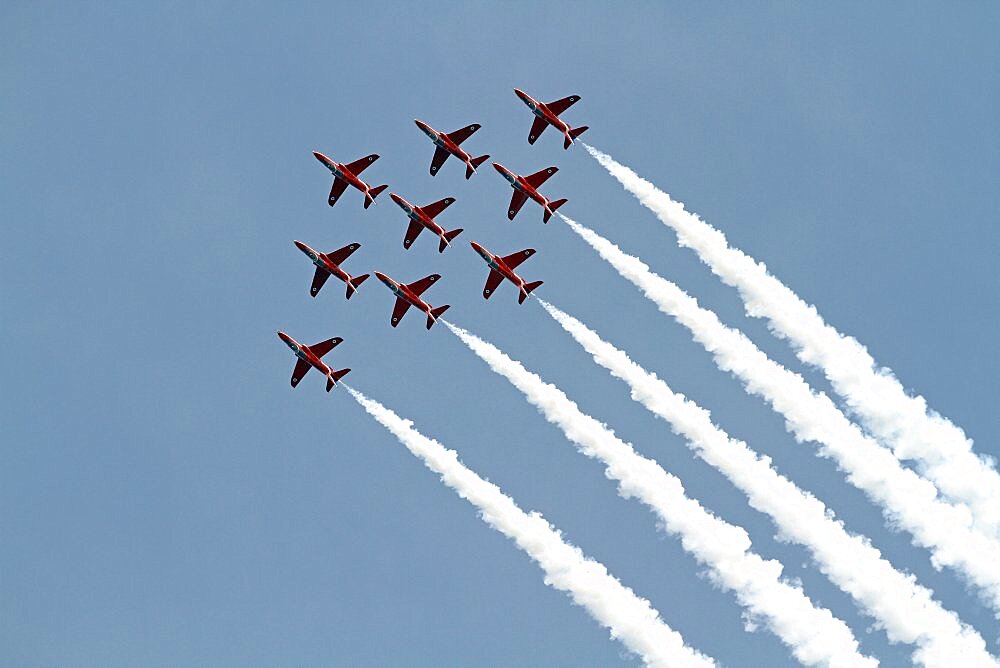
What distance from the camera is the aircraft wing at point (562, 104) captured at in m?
108

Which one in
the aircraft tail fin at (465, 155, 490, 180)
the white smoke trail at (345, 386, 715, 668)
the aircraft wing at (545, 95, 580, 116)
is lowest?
the white smoke trail at (345, 386, 715, 668)

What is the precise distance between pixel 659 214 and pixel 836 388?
56.0 feet

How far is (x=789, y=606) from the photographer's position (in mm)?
97625

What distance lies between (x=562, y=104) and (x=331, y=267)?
19.7 m

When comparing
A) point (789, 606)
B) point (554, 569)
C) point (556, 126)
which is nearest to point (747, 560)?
point (789, 606)

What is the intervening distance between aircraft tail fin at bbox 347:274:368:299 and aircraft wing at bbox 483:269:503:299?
27.5ft

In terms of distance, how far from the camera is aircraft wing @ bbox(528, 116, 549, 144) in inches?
4286

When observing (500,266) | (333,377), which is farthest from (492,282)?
(333,377)

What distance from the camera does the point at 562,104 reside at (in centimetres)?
10831

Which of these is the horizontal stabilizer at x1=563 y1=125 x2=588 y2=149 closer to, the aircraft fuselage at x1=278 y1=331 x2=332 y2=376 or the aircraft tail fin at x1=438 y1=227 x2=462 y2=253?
the aircraft tail fin at x1=438 y1=227 x2=462 y2=253

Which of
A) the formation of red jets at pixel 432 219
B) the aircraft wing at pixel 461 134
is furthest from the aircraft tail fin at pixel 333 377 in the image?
the aircraft wing at pixel 461 134

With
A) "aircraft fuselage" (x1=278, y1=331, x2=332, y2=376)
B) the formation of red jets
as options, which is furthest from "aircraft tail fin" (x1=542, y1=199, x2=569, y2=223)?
"aircraft fuselage" (x1=278, y1=331, x2=332, y2=376)

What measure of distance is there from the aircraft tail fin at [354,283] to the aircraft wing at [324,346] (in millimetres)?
3348

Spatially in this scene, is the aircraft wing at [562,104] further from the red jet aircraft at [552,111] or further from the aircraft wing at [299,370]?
the aircraft wing at [299,370]
